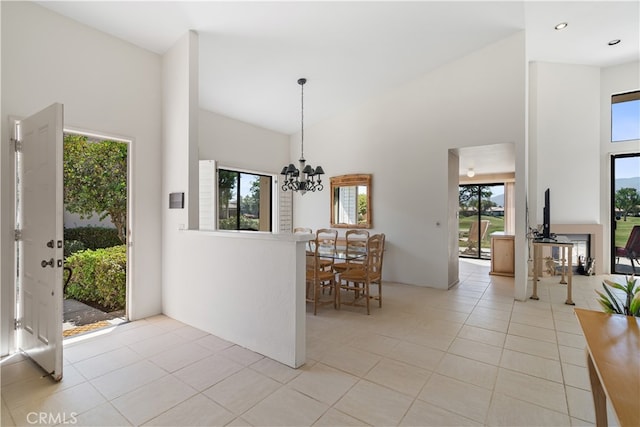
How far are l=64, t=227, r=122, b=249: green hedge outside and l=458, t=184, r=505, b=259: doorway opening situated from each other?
7.81 metres

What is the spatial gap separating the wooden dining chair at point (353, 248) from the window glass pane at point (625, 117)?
17.4ft

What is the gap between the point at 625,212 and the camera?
586 cm

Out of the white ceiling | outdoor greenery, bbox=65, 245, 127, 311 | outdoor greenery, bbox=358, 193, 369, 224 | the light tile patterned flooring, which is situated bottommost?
the light tile patterned flooring

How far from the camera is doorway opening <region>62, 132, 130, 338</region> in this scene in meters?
4.33

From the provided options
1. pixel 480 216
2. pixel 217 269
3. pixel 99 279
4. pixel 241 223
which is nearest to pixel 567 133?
pixel 480 216

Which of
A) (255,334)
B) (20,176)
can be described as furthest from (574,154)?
(20,176)

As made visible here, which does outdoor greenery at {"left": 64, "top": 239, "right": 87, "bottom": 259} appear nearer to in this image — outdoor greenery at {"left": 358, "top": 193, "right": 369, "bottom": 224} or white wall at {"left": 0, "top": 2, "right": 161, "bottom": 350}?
white wall at {"left": 0, "top": 2, "right": 161, "bottom": 350}

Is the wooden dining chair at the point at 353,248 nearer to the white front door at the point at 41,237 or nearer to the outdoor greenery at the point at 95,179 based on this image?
the white front door at the point at 41,237

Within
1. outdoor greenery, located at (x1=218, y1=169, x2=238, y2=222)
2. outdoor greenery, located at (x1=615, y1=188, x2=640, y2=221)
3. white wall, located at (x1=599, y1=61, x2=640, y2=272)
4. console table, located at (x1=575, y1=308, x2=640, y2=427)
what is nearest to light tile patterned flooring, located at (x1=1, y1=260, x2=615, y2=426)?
console table, located at (x1=575, y1=308, x2=640, y2=427)

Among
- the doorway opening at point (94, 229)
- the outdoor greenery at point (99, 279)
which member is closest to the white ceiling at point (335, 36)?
the doorway opening at point (94, 229)

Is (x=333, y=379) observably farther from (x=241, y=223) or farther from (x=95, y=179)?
(x=95, y=179)

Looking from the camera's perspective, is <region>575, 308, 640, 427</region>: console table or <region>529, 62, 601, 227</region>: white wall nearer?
<region>575, 308, 640, 427</region>: console table

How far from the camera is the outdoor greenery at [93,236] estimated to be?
17.6 ft

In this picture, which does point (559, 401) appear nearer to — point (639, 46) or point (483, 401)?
point (483, 401)
